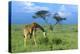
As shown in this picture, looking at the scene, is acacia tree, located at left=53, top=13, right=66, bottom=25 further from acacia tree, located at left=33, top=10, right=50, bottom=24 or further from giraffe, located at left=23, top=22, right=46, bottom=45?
giraffe, located at left=23, top=22, right=46, bottom=45

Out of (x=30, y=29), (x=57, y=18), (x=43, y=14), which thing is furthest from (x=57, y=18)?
(x=30, y=29)

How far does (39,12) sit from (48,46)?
12.2 inches

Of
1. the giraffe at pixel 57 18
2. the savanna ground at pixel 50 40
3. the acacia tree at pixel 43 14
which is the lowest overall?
the savanna ground at pixel 50 40

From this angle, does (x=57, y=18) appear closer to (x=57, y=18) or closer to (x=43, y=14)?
(x=57, y=18)

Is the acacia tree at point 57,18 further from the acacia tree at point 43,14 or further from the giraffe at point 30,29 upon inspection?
the giraffe at point 30,29

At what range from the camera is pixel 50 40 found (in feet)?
5.31

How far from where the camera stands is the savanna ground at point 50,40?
4.91 ft

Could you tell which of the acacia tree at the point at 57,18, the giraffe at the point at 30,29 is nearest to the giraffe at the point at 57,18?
the acacia tree at the point at 57,18

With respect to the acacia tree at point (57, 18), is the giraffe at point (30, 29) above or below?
below

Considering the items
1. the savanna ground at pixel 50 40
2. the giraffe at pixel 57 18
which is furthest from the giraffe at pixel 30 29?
the giraffe at pixel 57 18

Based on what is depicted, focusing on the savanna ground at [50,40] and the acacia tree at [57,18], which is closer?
the savanna ground at [50,40]

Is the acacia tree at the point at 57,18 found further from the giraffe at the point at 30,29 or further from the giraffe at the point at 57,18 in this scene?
the giraffe at the point at 30,29

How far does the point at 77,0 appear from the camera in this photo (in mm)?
1741

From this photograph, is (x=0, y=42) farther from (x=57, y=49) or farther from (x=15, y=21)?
(x=57, y=49)
